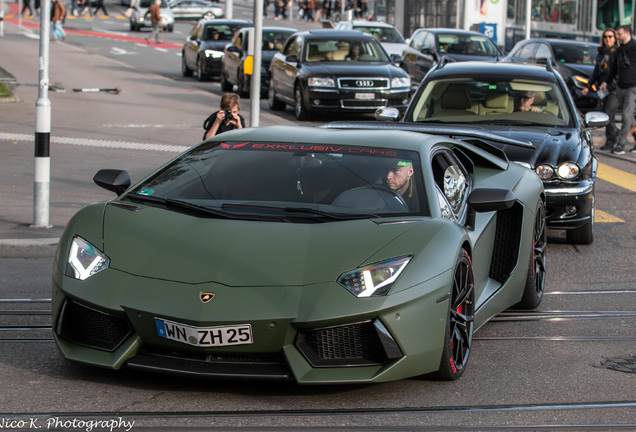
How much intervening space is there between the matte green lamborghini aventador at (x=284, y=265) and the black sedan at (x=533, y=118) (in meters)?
3.72

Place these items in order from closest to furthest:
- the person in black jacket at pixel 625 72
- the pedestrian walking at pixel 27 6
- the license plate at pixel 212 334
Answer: the license plate at pixel 212 334
the person in black jacket at pixel 625 72
the pedestrian walking at pixel 27 6

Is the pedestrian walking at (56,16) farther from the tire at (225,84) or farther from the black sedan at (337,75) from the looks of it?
the black sedan at (337,75)

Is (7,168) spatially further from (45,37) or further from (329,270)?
(329,270)

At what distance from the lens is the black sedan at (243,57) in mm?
25938

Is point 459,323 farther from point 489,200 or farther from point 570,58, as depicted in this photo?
point 570,58

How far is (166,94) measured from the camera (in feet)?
87.2

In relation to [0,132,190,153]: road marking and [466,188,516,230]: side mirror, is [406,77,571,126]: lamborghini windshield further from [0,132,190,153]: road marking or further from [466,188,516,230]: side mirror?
[0,132,190,153]: road marking

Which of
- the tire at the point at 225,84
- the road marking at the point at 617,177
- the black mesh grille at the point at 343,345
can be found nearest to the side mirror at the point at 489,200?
the black mesh grille at the point at 343,345

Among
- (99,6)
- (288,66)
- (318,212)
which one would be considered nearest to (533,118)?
(318,212)

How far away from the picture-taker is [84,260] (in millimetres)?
5660

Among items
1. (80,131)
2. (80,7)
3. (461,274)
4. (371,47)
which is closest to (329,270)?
(461,274)

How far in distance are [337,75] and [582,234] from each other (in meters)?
11.5

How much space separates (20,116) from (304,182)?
50.5ft

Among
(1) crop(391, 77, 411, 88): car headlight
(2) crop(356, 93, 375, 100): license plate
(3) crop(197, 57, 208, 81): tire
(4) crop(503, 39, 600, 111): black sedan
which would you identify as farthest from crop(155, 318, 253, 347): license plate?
(3) crop(197, 57, 208, 81): tire
